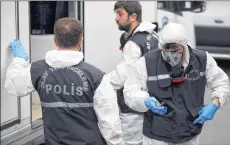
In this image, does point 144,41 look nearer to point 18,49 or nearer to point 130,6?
point 130,6

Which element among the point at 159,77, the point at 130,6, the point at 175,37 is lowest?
the point at 159,77

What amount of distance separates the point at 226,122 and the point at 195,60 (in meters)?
3.34

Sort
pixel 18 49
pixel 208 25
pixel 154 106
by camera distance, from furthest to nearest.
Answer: pixel 208 25
pixel 18 49
pixel 154 106

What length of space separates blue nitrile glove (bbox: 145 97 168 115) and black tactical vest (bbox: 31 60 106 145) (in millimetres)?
467

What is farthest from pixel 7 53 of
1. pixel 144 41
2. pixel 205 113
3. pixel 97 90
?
pixel 205 113

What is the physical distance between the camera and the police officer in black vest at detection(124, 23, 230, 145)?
324cm

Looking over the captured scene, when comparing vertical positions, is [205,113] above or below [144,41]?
below

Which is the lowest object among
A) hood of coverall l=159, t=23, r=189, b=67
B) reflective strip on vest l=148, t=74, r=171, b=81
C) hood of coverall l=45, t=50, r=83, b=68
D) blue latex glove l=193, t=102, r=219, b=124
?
blue latex glove l=193, t=102, r=219, b=124

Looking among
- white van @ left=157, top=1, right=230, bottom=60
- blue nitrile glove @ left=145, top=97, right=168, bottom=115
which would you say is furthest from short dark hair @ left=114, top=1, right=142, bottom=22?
white van @ left=157, top=1, right=230, bottom=60

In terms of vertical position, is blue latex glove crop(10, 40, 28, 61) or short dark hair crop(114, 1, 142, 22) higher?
short dark hair crop(114, 1, 142, 22)

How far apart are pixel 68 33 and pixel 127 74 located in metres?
1.18

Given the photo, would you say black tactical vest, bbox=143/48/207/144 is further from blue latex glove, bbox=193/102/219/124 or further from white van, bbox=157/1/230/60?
white van, bbox=157/1/230/60

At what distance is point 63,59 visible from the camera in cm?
285

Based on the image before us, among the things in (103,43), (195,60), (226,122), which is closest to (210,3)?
(226,122)
